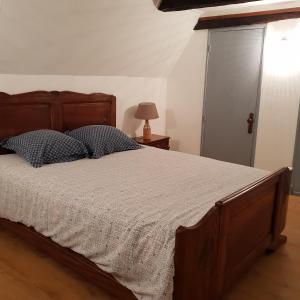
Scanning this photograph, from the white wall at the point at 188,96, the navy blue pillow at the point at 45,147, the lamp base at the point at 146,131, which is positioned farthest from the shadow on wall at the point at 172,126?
the navy blue pillow at the point at 45,147

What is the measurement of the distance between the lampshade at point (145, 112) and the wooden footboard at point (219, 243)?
1899mm

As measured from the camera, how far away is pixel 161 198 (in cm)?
202

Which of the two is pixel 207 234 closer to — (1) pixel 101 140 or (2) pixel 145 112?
(1) pixel 101 140

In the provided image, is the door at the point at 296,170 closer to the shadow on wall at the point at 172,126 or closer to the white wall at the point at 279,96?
the white wall at the point at 279,96

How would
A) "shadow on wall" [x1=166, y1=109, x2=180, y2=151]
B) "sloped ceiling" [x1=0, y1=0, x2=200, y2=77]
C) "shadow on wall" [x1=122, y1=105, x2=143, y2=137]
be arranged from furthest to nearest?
"shadow on wall" [x1=166, y1=109, x2=180, y2=151] → "shadow on wall" [x1=122, y1=105, x2=143, y2=137] → "sloped ceiling" [x1=0, y1=0, x2=200, y2=77]

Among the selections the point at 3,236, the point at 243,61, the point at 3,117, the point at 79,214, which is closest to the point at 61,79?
the point at 3,117

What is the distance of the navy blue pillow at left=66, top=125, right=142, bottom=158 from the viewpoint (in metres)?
3.06

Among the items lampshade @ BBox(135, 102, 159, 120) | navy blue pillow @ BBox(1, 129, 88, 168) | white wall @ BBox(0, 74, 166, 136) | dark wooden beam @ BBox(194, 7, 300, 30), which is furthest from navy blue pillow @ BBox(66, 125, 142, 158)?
dark wooden beam @ BBox(194, 7, 300, 30)

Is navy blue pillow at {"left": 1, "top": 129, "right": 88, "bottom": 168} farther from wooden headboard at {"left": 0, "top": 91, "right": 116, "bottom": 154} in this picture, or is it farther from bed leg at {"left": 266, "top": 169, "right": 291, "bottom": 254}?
bed leg at {"left": 266, "top": 169, "right": 291, "bottom": 254}

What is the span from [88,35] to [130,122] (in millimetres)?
1401

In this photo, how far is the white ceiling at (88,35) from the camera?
8.71 ft

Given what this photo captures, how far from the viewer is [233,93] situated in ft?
13.5

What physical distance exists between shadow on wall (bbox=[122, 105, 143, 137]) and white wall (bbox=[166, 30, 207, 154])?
2.08ft

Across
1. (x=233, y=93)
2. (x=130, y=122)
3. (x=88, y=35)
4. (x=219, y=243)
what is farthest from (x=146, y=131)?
(x=219, y=243)
